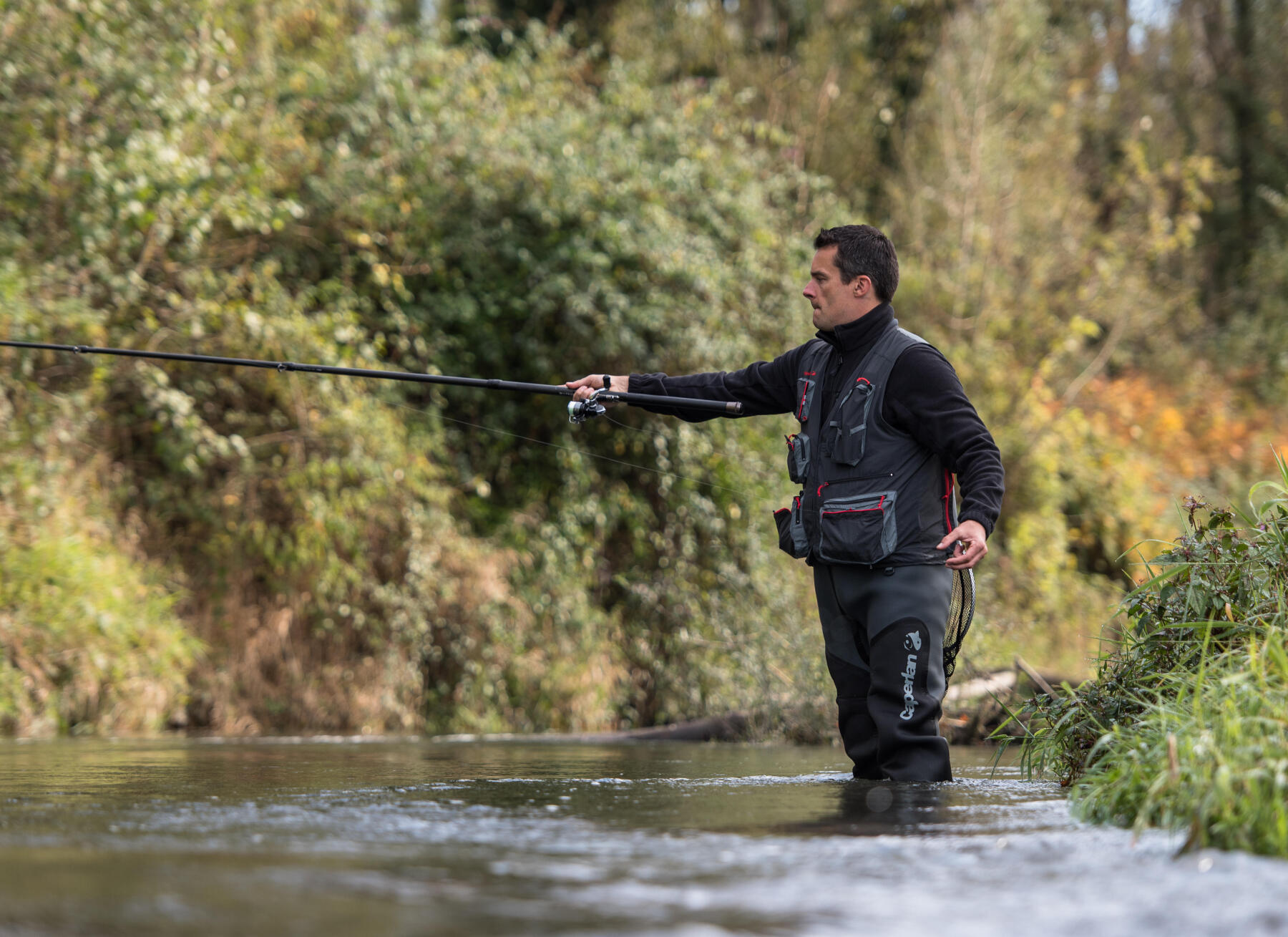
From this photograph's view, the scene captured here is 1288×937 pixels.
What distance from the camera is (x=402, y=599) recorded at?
9.52 meters

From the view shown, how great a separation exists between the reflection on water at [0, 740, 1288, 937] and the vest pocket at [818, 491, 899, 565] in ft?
2.71

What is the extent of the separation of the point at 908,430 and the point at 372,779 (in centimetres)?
240

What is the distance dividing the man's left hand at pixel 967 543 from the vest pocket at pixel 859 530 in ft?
0.69

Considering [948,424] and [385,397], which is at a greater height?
[385,397]

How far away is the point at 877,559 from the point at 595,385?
5.01 ft

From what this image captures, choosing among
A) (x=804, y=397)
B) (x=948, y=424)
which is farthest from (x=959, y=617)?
(x=804, y=397)

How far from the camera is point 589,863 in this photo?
2756 mm

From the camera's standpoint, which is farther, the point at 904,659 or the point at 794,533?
the point at 794,533

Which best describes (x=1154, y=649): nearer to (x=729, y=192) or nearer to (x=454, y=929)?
(x=454, y=929)

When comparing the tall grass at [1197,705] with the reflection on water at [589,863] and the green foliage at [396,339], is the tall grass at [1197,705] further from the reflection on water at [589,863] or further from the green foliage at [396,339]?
the green foliage at [396,339]

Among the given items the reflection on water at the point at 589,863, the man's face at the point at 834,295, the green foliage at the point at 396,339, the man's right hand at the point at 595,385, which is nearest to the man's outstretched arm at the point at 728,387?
the man's right hand at the point at 595,385

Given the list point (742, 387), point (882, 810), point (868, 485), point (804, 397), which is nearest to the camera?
point (882, 810)

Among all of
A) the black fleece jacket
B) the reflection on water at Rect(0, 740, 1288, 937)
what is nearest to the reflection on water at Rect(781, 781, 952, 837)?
the reflection on water at Rect(0, 740, 1288, 937)

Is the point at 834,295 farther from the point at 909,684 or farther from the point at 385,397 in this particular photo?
the point at 385,397
